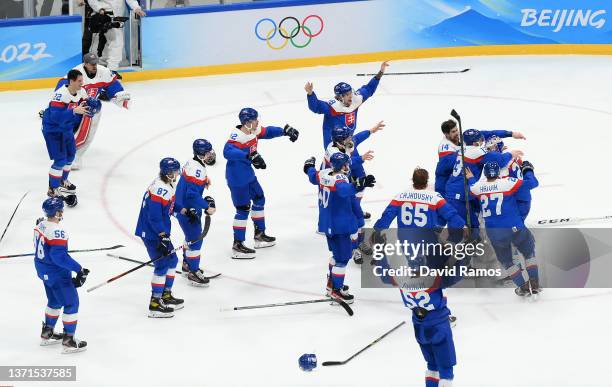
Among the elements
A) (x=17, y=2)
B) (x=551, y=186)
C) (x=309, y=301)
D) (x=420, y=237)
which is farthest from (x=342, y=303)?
(x=17, y=2)

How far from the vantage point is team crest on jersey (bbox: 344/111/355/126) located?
1459 centimetres

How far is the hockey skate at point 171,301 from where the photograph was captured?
1248cm

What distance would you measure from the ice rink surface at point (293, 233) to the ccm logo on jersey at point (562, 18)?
1.92ft

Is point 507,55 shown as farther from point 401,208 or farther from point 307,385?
point 307,385

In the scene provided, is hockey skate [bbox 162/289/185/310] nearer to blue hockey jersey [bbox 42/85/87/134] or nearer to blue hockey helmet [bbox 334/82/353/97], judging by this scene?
blue hockey helmet [bbox 334/82/353/97]

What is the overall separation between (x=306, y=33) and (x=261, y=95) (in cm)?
151

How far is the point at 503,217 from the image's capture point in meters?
12.4

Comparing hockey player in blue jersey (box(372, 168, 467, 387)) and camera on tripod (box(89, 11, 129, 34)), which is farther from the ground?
camera on tripod (box(89, 11, 129, 34))

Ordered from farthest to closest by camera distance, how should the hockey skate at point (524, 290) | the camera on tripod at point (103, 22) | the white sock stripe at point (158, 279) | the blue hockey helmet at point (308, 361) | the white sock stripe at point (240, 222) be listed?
1. the camera on tripod at point (103, 22)
2. the white sock stripe at point (240, 222)
3. the hockey skate at point (524, 290)
4. the white sock stripe at point (158, 279)
5. the blue hockey helmet at point (308, 361)

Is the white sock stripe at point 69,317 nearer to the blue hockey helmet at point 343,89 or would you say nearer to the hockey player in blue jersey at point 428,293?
the hockey player in blue jersey at point 428,293

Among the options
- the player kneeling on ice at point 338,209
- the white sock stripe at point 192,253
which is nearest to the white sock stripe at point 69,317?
the white sock stripe at point 192,253

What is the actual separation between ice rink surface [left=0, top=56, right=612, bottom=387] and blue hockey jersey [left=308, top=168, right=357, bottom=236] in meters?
0.88

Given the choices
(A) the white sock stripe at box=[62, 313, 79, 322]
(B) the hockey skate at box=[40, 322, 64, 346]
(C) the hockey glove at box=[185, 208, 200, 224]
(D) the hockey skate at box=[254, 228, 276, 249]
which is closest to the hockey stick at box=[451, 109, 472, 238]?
(D) the hockey skate at box=[254, 228, 276, 249]

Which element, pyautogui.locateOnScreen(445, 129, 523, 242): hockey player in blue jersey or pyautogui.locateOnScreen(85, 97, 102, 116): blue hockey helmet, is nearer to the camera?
pyautogui.locateOnScreen(445, 129, 523, 242): hockey player in blue jersey
